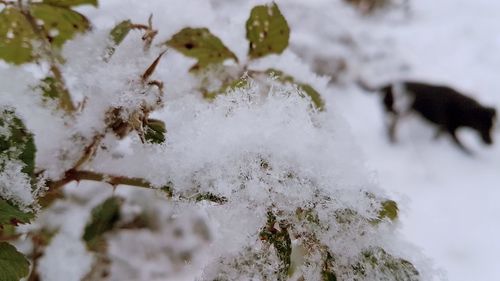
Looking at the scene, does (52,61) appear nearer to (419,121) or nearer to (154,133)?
(154,133)

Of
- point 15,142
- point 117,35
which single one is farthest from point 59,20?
point 15,142

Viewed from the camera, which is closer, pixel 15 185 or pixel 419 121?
pixel 15 185

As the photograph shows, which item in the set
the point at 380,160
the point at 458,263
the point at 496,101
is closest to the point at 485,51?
the point at 496,101

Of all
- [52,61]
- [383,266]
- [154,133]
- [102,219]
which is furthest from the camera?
[102,219]

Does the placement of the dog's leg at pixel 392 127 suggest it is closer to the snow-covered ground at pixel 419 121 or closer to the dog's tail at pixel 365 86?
the snow-covered ground at pixel 419 121

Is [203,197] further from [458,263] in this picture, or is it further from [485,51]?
[485,51]

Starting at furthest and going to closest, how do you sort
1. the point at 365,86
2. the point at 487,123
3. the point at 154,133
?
the point at 365,86, the point at 487,123, the point at 154,133
